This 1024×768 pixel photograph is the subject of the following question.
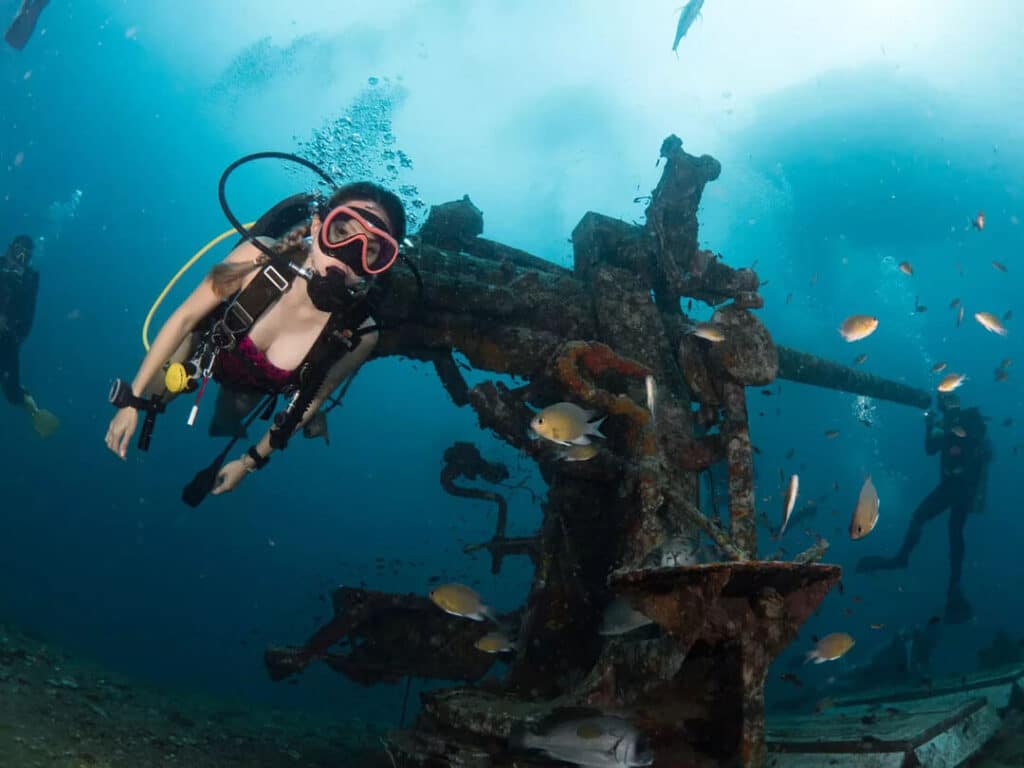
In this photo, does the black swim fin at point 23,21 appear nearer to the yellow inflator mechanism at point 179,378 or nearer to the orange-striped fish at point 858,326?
the yellow inflator mechanism at point 179,378

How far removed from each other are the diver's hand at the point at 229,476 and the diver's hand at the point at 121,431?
2.97 feet

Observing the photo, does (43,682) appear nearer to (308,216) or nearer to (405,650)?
(405,650)

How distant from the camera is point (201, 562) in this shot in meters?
72.2

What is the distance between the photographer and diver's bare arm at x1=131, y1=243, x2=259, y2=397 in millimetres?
4184

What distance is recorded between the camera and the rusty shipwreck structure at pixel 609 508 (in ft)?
8.82

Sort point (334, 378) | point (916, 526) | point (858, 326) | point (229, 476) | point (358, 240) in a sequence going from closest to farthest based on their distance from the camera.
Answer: point (358, 240)
point (229, 476)
point (334, 378)
point (858, 326)
point (916, 526)

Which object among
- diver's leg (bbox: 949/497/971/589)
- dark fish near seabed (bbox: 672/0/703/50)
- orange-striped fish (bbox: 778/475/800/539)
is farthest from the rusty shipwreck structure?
diver's leg (bbox: 949/497/971/589)

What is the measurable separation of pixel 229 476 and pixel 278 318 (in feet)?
5.08

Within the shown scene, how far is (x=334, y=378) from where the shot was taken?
5.17 meters

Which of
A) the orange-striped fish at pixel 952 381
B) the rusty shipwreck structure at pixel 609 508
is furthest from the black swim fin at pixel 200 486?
the orange-striped fish at pixel 952 381

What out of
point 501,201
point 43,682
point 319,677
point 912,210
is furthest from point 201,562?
point 912,210

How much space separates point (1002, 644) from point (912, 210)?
44.6 meters

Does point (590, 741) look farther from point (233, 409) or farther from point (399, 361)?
point (399, 361)

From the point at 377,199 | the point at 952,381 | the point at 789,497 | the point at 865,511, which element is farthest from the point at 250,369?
the point at 952,381
